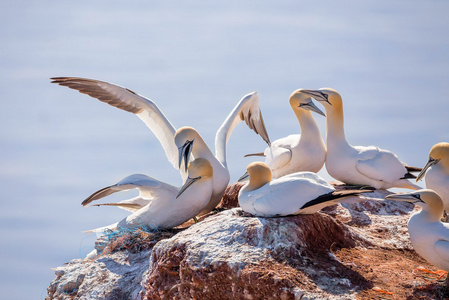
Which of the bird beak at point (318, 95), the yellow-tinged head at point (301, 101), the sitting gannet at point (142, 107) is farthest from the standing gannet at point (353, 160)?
the sitting gannet at point (142, 107)

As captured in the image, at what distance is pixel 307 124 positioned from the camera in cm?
927

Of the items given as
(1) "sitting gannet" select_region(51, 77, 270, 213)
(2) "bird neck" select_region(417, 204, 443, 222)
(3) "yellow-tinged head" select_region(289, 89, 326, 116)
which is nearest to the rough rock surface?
(2) "bird neck" select_region(417, 204, 443, 222)

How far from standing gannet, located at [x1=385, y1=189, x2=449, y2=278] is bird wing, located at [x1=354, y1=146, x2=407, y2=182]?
2523 millimetres

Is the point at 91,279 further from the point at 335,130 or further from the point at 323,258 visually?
the point at 335,130

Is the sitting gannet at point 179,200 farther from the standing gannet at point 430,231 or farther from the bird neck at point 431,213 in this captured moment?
the bird neck at point 431,213

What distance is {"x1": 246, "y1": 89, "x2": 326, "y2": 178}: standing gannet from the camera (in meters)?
9.12

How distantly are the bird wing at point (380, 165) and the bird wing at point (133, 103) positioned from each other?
269 centimetres

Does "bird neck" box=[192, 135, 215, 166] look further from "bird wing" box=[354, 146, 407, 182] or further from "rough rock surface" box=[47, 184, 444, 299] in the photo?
"bird wing" box=[354, 146, 407, 182]

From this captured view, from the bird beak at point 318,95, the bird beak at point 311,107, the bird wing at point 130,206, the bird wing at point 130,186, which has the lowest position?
the bird wing at point 130,206

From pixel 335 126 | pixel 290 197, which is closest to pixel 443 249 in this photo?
pixel 290 197

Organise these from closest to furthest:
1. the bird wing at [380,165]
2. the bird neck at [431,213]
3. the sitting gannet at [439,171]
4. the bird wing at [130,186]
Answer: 1. the bird neck at [431,213]
2. the sitting gannet at [439,171]
3. the bird wing at [130,186]
4. the bird wing at [380,165]

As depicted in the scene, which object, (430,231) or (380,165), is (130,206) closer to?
(380,165)

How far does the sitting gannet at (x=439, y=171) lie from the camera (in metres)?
7.77

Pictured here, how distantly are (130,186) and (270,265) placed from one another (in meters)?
2.92
